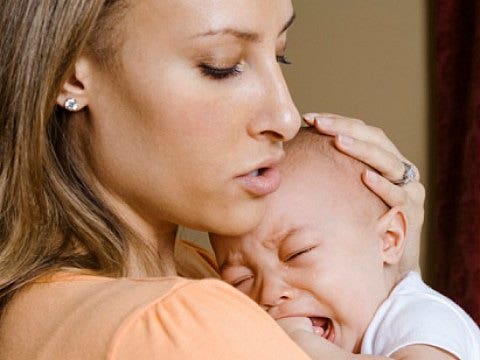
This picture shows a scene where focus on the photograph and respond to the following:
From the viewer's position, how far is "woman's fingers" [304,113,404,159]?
189 centimetres

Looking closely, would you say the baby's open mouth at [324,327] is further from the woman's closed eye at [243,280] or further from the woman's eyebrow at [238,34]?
the woman's eyebrow at [238,34]

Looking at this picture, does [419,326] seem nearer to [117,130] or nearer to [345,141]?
[345,141]

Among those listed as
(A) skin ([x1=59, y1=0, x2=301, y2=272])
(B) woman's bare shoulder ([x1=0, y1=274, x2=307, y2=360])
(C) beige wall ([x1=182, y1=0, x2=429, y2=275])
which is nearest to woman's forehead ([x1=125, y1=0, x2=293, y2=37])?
(A) skin ([x1=59, y1=0, x2=301, y2=272])

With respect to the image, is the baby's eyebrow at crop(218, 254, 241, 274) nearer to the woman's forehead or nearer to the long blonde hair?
the long blonde hair

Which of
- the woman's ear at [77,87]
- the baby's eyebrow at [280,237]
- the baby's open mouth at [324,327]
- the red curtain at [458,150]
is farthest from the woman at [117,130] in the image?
the red curtain at [458,150]

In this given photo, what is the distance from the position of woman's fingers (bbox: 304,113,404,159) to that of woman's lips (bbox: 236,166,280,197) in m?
0.22

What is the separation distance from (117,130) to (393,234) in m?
0.62

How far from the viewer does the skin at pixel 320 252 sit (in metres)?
1.74

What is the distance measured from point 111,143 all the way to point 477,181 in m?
2.43

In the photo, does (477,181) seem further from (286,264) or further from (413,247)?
(286,264)

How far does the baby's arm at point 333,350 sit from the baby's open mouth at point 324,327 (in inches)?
3.8

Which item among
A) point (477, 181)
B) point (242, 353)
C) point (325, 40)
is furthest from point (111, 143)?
point (325, 40)

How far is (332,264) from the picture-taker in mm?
1762

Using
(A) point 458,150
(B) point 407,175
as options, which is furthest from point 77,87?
(A) point 458,150
